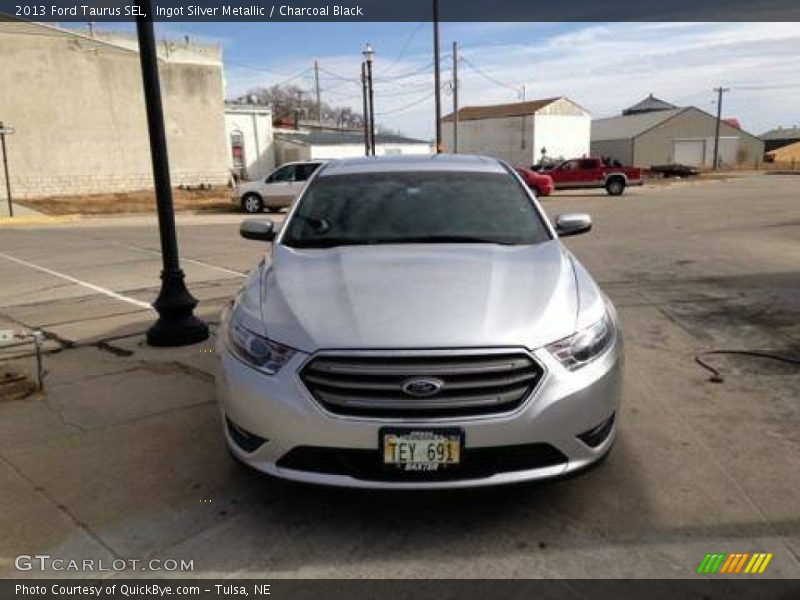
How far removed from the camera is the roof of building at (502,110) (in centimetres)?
6575

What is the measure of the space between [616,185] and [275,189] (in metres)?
17.1

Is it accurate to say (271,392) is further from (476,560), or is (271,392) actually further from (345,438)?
(476,560)

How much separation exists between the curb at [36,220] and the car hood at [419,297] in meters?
20.9

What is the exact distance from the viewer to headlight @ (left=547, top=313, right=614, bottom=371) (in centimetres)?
331

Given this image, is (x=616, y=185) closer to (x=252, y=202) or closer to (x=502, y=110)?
(x=252, y=202)

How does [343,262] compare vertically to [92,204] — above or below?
above

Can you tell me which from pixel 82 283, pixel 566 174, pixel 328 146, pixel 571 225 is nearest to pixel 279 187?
pixel 82 283

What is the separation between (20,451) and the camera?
432 cm

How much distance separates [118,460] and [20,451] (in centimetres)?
62

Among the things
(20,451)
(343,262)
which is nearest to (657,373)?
(343,262)

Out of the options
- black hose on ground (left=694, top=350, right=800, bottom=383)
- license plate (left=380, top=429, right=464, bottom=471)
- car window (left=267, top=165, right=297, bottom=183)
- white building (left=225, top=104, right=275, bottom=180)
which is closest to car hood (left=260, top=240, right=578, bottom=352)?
license plate (left=380, top=429, right=464, bottom=471)

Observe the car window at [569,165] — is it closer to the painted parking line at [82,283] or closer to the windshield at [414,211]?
the painted parking line at [82,283]

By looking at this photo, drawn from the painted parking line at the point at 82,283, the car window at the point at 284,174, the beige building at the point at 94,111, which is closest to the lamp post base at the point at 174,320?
the painted parking line at the point at 82,283

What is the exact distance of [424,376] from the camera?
3139 mm
